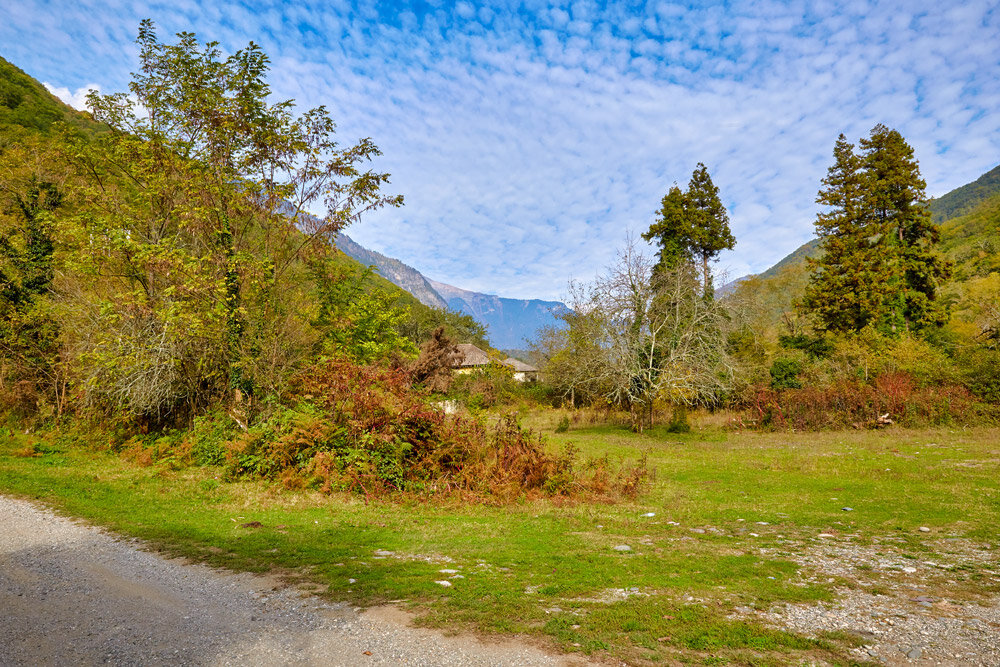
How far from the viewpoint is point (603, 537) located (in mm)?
7723

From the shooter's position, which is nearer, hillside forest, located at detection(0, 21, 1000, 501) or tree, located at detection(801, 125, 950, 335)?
hillside forest, located at detection(0, 21, 1000, 501)

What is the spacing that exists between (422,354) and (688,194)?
26.4 m

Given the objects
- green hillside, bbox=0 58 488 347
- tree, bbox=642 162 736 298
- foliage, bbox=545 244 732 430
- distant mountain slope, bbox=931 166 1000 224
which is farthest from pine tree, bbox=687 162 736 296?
distant mountain slope, bbox=931 166 1000 224

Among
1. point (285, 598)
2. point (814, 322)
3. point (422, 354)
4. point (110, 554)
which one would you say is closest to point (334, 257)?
point (110, 554)

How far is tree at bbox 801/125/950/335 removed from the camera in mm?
27594

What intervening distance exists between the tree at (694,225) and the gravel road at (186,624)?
111ft

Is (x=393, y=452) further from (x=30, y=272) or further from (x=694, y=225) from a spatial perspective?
(x=694, y=225)

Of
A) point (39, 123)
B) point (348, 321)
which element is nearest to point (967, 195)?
point (348, 321)

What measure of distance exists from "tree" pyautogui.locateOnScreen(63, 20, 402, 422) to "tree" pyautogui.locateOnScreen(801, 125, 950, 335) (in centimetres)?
2952

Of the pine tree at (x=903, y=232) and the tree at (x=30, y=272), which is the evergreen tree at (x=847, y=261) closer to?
the pine tree at (x=903, y=232)

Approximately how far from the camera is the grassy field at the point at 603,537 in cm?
434

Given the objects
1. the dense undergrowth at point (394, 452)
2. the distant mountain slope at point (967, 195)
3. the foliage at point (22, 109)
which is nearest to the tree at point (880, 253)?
the dense undergrowth at point (394, 452)

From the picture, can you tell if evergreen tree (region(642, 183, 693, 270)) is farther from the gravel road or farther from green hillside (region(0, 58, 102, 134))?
green hillside (region(0, 58, 102, 134))

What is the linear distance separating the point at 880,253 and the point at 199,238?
119ft
